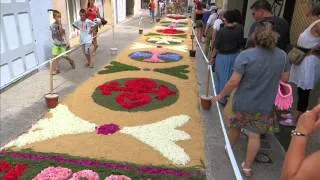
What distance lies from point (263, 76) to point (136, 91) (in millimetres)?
4102

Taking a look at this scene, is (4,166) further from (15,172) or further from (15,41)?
(15,41)

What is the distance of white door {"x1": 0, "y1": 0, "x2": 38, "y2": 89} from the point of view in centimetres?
725

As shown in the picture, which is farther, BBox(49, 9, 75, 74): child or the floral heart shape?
BBox(49, 9, 75, 74): child

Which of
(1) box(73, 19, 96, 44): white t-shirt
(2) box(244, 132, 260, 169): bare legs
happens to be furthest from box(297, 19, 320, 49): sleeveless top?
(1) box(73, 19, 96, 44): white t-shirt

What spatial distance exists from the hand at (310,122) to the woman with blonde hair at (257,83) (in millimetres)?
1799

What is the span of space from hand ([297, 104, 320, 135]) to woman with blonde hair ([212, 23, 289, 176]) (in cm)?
180

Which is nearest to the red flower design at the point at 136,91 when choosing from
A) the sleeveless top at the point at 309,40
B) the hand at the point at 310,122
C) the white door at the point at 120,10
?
the sleeveless top at the point at 309,40

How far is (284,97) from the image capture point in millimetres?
4117

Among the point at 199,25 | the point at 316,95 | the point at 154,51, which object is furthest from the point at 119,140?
the point at 199,25

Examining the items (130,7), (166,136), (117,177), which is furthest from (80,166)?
(130,7)

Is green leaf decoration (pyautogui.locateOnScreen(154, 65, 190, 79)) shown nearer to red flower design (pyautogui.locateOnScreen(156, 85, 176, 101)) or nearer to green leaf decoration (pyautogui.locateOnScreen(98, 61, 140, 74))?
green leaf decoration (pyautogui.locateOnScreen(98, 61, 140, 74))

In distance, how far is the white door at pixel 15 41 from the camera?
23.8 ft

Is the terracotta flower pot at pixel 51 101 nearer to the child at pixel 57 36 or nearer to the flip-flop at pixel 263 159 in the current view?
the child at pixel 57 36

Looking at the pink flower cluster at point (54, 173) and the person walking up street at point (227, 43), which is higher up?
the person walking up street at point (227, 43)
